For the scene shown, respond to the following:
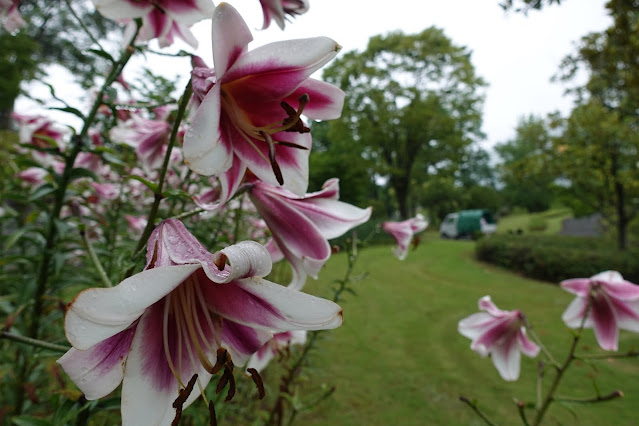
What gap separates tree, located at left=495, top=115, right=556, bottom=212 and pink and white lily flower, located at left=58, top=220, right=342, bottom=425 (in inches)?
344

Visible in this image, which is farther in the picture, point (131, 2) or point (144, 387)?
point (131, 2)

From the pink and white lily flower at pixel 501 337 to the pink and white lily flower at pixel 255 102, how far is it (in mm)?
931

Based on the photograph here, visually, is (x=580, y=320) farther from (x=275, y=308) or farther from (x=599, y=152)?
(x=599, y=152)

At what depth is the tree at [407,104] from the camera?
14680mm

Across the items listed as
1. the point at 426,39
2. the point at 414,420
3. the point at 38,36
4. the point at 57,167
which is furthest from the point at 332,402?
the point at 426,39

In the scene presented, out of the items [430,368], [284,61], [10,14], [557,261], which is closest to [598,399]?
[284,61]

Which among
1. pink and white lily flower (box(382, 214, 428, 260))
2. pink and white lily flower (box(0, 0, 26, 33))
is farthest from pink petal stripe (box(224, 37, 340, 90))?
pink and white lily flower (box(382, 214, 428, 260))

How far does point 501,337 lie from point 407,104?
15.3m

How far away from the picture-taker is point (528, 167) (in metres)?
8.05

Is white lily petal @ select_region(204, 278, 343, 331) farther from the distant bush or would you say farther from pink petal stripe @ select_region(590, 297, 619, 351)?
the distant bush

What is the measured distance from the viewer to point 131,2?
57 centimetres

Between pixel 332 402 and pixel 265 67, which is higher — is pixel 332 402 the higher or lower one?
the lower one

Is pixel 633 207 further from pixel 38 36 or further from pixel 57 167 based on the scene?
pixel 38 36

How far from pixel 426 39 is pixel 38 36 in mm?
12172
